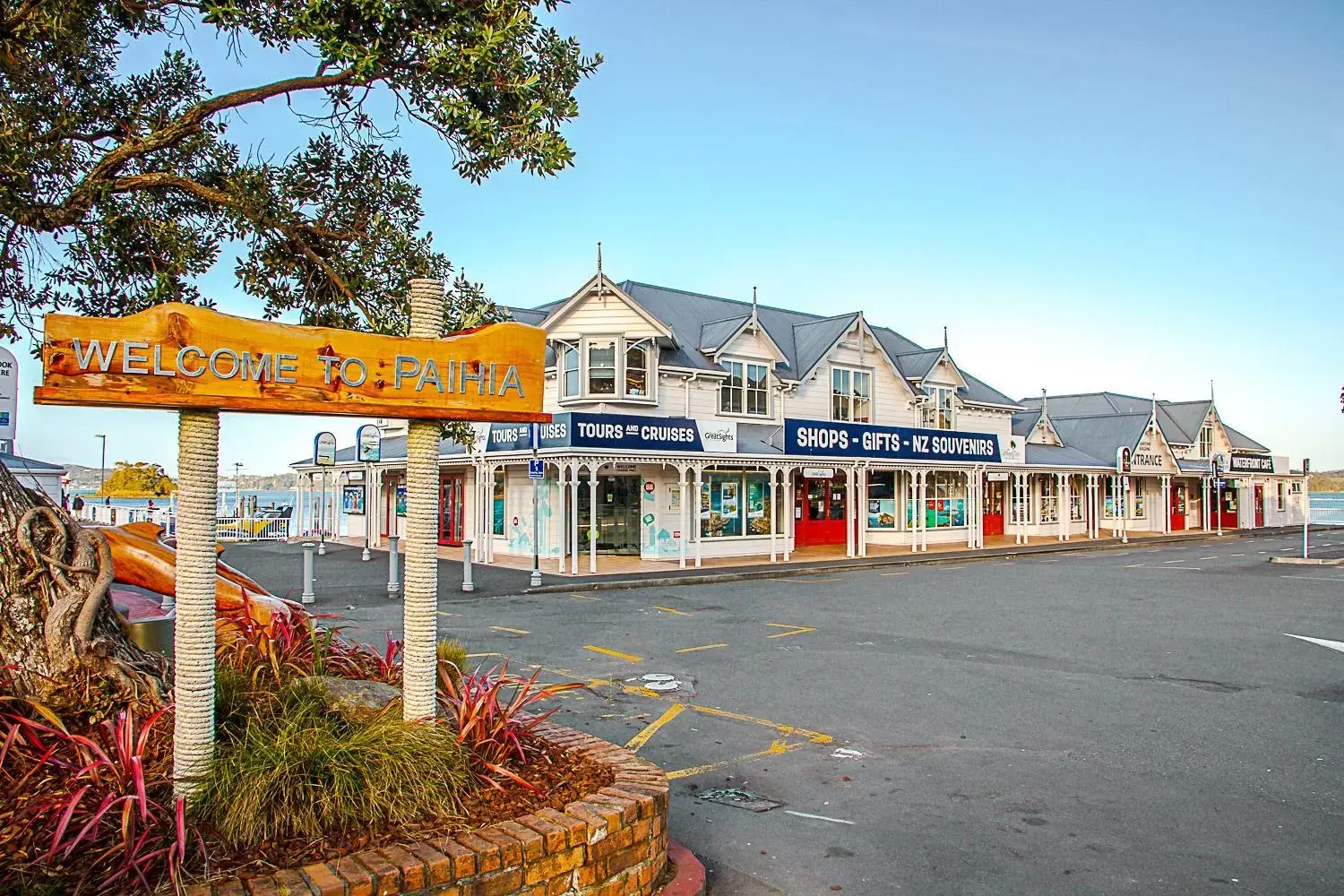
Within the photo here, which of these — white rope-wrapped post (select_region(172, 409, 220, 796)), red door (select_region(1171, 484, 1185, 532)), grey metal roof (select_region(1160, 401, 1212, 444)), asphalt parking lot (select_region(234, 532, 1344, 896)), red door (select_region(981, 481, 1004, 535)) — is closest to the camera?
white rope-wrapped post (select_region(172, 409, 220, 796))

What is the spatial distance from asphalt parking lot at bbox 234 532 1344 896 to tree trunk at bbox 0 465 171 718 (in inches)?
132

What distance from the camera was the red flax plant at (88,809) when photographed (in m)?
3.38

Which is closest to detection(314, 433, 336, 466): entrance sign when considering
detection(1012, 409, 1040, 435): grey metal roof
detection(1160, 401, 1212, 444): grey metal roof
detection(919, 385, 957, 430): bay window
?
detection(919, 385, 957, 430): bay window

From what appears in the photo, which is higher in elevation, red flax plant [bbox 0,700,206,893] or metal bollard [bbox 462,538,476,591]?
red flax plant [bbox 0,700,206,893]

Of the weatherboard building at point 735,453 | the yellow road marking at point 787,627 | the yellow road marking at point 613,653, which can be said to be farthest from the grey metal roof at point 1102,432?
the yellow road marking at point 613,653

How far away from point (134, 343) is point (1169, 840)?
6306 millimetres

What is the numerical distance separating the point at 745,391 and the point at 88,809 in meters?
24.1

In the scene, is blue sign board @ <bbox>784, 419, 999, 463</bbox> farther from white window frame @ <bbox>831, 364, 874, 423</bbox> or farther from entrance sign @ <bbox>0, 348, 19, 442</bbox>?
entrance sign @ <bbox>0, 348, 19, 442</bbox>

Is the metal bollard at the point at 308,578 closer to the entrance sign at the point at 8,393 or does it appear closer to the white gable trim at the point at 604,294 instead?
the white gable trim at the point at 604,294

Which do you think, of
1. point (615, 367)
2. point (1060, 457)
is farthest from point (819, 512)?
point (1060, 457)

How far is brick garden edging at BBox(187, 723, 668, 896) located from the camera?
351 centimetres

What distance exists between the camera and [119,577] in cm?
700

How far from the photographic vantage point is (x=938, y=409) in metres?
32.9

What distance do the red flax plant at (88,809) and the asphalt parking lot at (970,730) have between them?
2.75m
